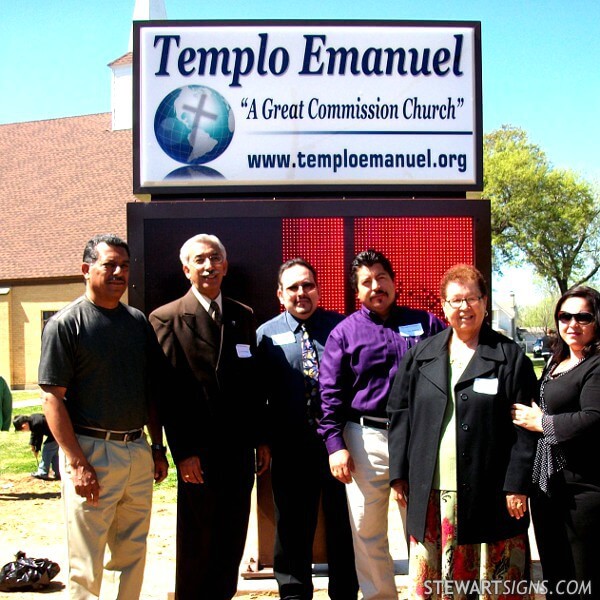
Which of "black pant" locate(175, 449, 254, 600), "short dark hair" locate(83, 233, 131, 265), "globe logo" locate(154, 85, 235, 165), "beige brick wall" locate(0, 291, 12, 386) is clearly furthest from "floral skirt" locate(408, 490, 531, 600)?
"beige brick wall" locate(0, 291, 12, 386)

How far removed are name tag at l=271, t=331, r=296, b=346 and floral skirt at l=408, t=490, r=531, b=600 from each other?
4.03 feet

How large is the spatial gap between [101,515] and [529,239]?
1303 inches

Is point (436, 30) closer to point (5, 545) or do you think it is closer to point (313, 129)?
point (313, 129)

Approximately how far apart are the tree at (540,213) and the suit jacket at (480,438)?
32185 mm

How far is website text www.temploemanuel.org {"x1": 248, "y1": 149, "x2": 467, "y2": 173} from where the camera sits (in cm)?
476

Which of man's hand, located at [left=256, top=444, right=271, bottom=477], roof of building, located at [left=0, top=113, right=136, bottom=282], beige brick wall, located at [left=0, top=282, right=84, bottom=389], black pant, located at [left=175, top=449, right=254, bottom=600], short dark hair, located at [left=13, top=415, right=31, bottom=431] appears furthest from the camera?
roof of building, located at [left=0, top=113, right=136, bottom=282]

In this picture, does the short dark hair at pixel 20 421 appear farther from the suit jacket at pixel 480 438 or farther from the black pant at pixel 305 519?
the suit jacket at pixel 480 438

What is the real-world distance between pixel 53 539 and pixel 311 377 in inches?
139

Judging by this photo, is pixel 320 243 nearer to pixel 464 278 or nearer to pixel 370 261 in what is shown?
pixel 370 261

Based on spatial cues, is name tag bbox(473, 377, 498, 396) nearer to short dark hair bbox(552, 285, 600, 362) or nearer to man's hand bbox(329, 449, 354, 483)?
short dark hair bbox(552, 285, 600, 362)

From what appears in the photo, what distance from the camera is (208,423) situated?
12.7 ft

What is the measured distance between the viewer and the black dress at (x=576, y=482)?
3240mm

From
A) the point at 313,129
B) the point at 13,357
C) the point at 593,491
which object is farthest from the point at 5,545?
the point at 13,357

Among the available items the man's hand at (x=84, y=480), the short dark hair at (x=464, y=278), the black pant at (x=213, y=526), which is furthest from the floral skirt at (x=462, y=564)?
the man's hand at (x=84, y=480)
